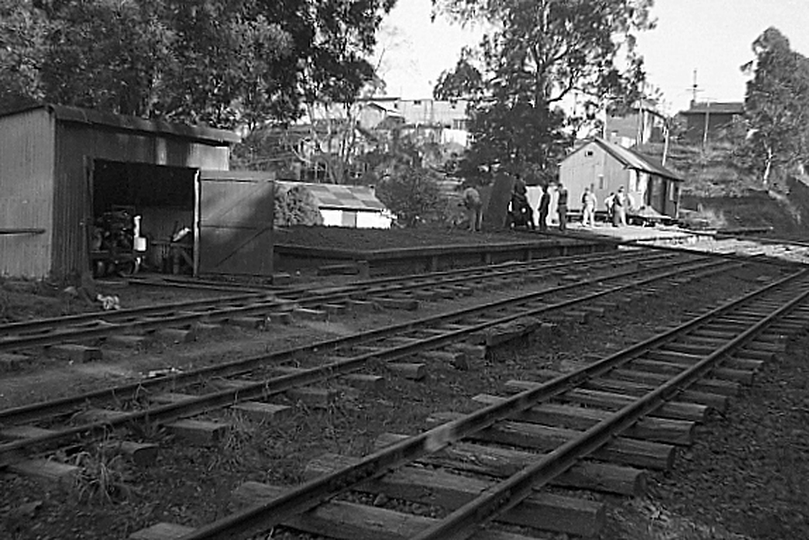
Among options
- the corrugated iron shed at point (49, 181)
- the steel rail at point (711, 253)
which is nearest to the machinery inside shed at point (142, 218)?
the corrugated iron shed at point (49, 181)

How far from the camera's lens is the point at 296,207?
36.3m

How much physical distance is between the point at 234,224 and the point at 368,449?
1127 centimetres

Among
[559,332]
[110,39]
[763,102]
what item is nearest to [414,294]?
[559,332]

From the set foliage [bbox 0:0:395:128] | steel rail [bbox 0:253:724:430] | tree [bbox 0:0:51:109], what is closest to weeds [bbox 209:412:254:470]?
steel rail [bbox 0:253:724:430]

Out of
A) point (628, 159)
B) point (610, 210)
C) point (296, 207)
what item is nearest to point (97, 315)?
point (296, 207)

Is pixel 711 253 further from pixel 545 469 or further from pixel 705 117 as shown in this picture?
pixel 705 117

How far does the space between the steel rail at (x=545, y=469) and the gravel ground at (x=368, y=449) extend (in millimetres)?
405

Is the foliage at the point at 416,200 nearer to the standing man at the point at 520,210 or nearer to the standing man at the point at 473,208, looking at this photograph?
the standing man at the point at 520,210

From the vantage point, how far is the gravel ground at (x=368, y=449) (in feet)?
16.6

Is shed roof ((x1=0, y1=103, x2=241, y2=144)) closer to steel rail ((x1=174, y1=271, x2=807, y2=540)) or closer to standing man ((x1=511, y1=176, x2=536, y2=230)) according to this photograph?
steel rail ((x1=174, y1=271, x2=807, y2=540))

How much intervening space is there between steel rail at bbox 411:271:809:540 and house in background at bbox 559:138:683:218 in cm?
5658

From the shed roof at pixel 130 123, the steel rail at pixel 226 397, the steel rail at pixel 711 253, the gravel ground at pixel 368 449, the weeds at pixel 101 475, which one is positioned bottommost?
the gravel ground at pixel 368 449

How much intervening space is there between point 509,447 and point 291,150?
62740 millimetres

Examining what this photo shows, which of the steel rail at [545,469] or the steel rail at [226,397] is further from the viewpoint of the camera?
the steel rail at [226,397]
